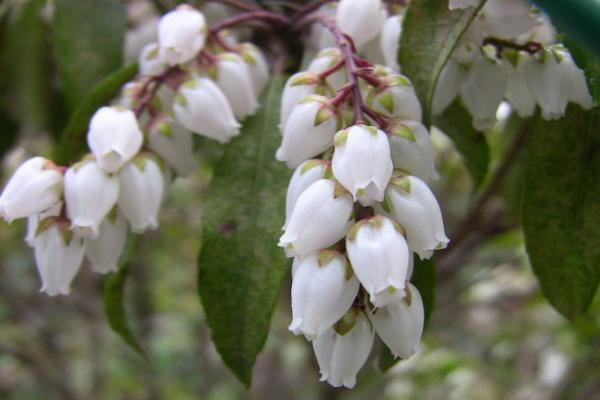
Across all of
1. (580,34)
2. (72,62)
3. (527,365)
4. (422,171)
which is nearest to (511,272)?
(527,365)

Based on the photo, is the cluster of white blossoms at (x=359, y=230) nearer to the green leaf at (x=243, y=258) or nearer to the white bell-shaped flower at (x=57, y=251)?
the green leaf at (x=243, y=258)

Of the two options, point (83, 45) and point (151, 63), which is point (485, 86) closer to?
point (151, 63)

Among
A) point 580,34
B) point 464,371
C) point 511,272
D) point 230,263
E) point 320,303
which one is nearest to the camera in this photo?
point 580,34

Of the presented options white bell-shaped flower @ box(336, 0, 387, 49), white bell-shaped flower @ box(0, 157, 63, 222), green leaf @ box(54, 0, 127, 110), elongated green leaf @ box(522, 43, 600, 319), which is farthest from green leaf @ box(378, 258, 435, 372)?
green leaf @ box(54, 0, 127, 110)

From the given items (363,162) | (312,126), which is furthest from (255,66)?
(363,162)

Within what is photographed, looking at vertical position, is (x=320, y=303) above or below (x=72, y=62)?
above

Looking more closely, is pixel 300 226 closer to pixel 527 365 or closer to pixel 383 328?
pixel 383 328
